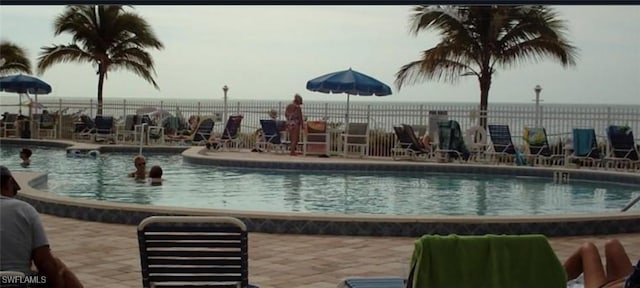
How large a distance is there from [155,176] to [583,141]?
7576 millimetres

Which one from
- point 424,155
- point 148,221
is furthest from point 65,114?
point 148,221

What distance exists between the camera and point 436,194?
35.9 feet

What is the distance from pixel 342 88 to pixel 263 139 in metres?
2.45

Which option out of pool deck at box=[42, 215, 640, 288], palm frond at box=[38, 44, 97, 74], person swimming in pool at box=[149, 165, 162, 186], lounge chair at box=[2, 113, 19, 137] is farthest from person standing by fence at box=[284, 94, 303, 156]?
palm frond at box=[38, 44, 97, 74]

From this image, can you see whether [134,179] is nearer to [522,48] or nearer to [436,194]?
[436,194]

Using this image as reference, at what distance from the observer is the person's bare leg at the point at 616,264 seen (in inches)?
155

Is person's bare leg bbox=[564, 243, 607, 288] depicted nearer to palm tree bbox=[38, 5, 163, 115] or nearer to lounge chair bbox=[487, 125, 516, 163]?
lounge chair bbox=[487, 125, 516, 163]

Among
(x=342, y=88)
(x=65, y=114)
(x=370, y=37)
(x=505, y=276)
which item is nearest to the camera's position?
(x=505, y=276)

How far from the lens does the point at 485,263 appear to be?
3232 mm

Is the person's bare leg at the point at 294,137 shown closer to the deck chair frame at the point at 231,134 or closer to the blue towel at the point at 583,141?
the deck chair frame at the point at 231,134

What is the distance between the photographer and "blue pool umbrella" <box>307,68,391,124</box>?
722 inches

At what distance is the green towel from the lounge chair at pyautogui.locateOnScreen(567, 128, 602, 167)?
439 inches

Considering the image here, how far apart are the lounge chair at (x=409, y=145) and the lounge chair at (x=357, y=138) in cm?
75

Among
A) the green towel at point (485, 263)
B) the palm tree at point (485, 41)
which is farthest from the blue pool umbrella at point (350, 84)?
the green towel at point (485, 263)
